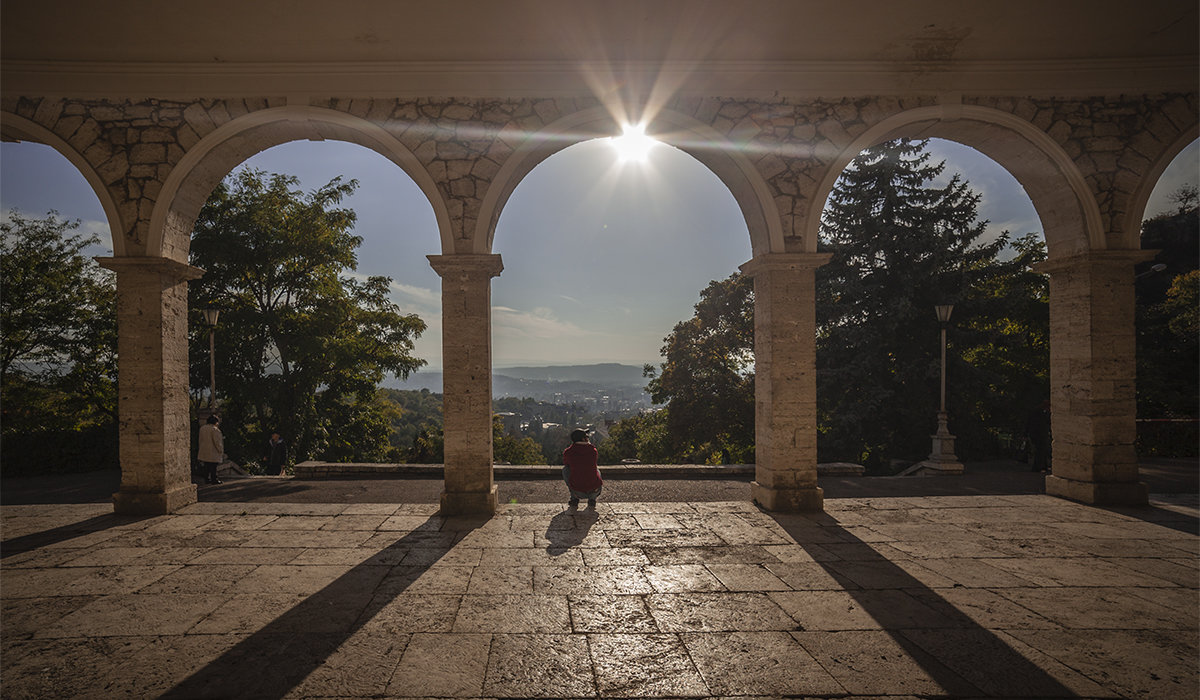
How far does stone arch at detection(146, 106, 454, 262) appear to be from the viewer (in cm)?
548

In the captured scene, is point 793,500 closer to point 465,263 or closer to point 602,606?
point 602,606

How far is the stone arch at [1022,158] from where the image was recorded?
5.61 m

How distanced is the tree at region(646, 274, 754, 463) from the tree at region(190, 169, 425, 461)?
8.39 m

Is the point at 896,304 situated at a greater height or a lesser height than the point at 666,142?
lesser

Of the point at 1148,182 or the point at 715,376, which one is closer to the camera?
the point at 1148,182

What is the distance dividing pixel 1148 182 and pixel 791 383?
15.9 ft

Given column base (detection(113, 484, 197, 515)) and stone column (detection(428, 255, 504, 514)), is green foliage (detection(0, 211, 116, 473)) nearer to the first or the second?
column base (detection(113, 484, 197, 515))

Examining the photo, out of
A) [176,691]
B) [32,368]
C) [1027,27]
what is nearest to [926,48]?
[1027,27]

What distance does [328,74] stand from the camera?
18.0ft

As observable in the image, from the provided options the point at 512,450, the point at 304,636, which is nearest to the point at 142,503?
the point at 304,636

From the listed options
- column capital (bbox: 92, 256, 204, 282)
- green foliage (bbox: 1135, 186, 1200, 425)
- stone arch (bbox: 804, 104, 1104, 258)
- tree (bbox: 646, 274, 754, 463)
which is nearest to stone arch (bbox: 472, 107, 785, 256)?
stone arch (bbox: 804, 104, 1104, 258)

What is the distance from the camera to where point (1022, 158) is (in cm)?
598

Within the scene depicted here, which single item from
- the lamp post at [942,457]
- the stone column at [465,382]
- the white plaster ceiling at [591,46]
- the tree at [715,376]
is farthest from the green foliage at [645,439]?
the white plaster ceiling at [591,46]

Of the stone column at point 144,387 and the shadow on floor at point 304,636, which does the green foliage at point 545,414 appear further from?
the shadow on floor at point 304,636
